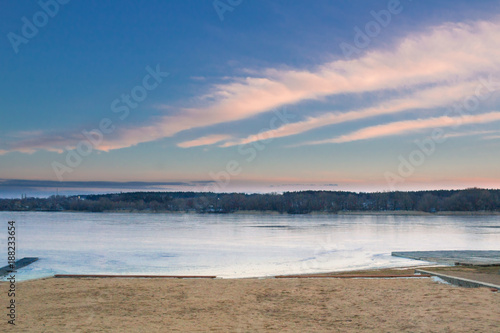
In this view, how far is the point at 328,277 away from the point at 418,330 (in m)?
5.06

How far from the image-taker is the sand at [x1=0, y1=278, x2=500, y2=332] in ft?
21.6

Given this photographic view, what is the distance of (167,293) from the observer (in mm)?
9289

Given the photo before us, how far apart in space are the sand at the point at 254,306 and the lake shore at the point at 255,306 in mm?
14

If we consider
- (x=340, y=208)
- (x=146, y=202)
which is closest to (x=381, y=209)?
(x=340, y=208)

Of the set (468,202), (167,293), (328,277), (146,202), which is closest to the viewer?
(167,293)

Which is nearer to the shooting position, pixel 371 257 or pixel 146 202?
pixel 371 257

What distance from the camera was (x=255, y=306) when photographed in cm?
802

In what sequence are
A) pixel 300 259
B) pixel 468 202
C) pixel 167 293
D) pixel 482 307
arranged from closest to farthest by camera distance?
1. pixel 482 307
2. pixel 167 293
3. pixel 300 259
4. pixel 468 202

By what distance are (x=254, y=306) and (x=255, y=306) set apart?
0.06ft

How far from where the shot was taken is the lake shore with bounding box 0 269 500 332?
662 cm

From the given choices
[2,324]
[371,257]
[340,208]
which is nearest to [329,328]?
[2,324]

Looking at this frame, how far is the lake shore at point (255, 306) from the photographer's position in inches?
261

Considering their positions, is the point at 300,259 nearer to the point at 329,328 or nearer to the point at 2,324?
the point at 329,328

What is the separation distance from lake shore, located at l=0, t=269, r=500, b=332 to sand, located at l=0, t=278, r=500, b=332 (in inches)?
0.5
